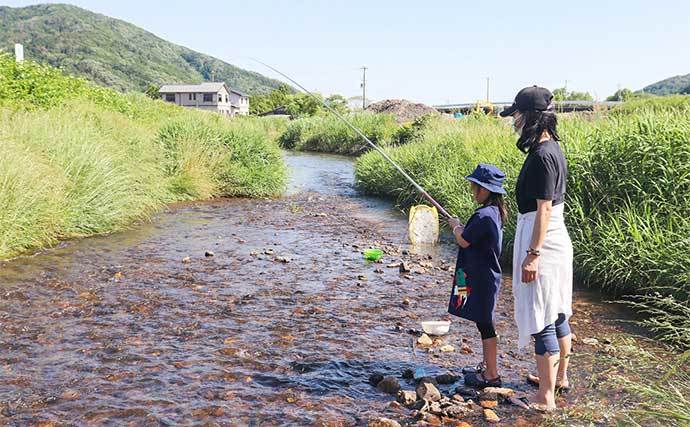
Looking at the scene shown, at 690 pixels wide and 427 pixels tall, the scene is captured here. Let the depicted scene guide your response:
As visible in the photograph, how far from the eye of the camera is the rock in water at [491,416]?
13.7 feet

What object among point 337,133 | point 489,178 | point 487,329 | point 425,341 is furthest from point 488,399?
point 337,133

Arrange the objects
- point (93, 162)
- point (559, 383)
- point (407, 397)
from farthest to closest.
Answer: point (93, 162) → point (559, 383) → point (407, 397)

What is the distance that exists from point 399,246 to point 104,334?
589 cm

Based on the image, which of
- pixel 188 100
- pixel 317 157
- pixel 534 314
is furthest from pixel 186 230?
pixel 188 100

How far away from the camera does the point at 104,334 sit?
19.0 ft

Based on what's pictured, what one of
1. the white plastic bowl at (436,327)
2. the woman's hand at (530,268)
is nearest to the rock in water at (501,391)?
the woman's hand at (530,268)

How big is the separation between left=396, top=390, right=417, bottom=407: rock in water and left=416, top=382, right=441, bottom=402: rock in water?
45 millimetres

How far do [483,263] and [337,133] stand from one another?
3365 centimetres

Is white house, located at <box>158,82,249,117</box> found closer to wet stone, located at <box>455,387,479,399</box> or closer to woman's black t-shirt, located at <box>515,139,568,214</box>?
wet stone, located at <box>455,387,479,399</box>

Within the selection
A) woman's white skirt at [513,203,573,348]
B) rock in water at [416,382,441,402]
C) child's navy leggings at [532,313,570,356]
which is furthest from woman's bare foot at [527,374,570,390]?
rock in water at [416,382,441,402]

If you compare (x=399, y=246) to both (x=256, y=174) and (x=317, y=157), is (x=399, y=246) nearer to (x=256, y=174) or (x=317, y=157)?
(x=256, y=174)

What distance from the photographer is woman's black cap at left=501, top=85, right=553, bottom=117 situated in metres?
4.07

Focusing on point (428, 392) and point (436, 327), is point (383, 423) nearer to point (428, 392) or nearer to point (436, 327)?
point (428, 392)

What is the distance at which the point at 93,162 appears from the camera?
424 inches
